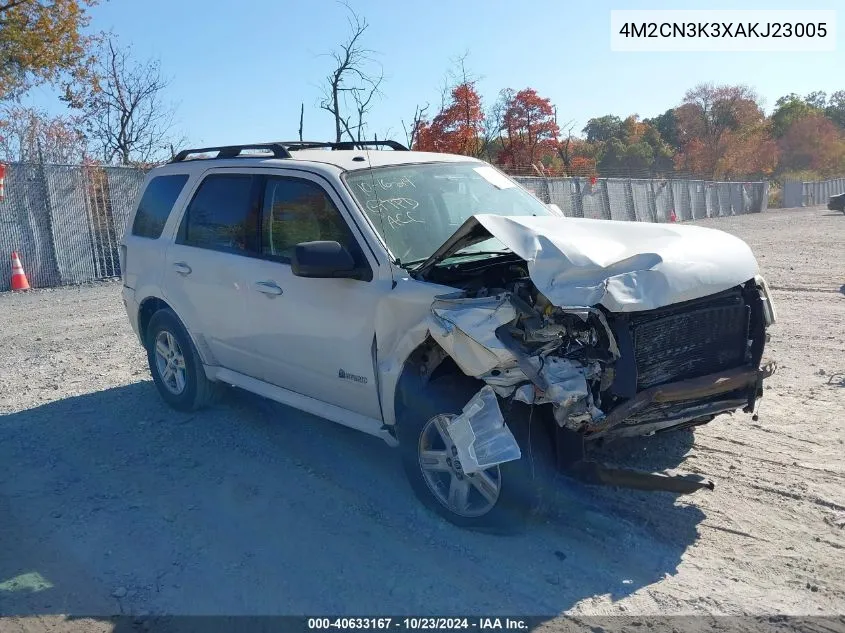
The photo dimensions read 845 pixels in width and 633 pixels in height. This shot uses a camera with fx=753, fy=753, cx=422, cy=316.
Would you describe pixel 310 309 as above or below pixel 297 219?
below

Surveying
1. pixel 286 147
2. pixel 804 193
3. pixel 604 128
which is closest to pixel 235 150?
pixel 286 147

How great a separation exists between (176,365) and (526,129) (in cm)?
2776

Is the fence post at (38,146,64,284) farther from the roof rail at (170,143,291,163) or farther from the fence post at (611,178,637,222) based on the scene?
the fence post at (611,178,637,222)

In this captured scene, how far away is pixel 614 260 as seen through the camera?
12.0ft

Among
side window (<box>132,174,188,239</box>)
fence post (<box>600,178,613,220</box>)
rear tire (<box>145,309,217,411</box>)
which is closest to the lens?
rear tire (<box>145,309,217,411</box>)

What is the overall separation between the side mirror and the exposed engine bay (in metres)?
0.68

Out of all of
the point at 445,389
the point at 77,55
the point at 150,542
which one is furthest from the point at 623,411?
the point at 77,55

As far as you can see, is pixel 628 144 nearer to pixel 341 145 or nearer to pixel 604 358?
pixel 341 145

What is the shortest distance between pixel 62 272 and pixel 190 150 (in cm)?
971

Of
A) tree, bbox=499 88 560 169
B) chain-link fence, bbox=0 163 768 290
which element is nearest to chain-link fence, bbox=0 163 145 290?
chain-link fence, bbox=0 163 768 290

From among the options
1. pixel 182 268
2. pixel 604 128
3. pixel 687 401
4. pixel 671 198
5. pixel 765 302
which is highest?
pixel 604 128

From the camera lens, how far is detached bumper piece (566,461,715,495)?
12.5 feet

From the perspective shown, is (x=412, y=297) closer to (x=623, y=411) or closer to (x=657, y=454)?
(x=623, y=411)

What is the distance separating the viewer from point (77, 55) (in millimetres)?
23156
